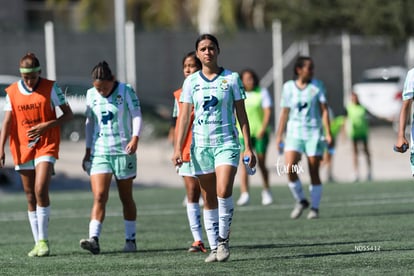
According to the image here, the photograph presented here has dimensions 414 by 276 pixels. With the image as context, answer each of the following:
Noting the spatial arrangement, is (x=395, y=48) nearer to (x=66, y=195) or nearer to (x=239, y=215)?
(x=66, y=195)

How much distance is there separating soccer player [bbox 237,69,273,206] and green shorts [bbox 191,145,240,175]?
7.64 metres

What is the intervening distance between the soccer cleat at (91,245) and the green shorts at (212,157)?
1.60 metres

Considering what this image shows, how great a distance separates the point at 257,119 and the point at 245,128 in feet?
27.7

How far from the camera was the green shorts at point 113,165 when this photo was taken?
1287 cm

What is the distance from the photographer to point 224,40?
34125 millimetres

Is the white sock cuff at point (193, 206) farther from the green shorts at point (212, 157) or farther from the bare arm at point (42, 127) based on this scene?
the bare arm at point (42, 127)

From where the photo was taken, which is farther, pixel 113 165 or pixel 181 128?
pixel 113 165

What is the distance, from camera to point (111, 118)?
42.4 ft

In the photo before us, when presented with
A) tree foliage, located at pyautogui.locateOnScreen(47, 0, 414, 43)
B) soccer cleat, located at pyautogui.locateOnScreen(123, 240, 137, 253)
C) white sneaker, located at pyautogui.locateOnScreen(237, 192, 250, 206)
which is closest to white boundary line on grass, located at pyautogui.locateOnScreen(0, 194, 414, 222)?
white sneaker, located at pyautogui.locateOnScreen(237, 192, 250, 206)

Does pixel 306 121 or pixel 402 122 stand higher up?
pixel 402 122

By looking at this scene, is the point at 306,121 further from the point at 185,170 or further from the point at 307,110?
the point at 185,170

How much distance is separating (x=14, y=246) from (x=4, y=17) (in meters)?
28.3

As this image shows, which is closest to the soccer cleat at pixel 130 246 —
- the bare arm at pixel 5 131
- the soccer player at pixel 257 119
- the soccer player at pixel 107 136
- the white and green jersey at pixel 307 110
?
the soccer player at pixel 107 136

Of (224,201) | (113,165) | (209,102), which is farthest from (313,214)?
(209,102)
